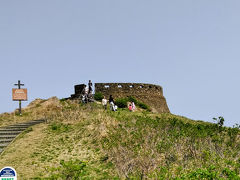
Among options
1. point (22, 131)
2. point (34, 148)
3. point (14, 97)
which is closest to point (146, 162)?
point (34, 148)

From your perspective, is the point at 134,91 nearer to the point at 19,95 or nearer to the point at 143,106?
the point at 143,106

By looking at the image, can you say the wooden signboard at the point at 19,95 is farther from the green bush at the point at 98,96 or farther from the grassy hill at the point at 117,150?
the green bush at the point at 98,96

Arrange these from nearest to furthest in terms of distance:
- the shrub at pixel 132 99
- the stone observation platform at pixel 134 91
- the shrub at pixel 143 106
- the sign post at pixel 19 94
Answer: the sign post at pixel 19 94
the shrub at pixel 143 106
the shrub at pixel 132 99
the stone observation platform at pixel 134 91

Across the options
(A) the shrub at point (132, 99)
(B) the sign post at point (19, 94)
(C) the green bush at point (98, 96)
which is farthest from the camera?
(A) the shrub at point (132, 99)

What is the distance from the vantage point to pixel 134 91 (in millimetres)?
37875

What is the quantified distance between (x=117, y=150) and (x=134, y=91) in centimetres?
2506

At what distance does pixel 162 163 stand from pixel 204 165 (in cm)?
149

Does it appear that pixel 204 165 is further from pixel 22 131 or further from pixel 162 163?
pixel 22 131

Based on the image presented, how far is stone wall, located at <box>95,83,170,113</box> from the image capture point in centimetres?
3681

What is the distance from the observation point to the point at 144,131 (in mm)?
15648

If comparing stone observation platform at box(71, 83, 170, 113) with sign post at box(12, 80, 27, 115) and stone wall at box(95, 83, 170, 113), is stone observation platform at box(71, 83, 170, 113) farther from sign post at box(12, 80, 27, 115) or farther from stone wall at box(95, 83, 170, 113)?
sign post at box(12, 80, 27, 115)

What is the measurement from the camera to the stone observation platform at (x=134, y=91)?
36.7 metres

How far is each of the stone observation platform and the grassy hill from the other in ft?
56.9

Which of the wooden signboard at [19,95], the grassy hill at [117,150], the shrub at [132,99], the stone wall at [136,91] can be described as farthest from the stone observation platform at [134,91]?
the grassy hill at [117,150]
